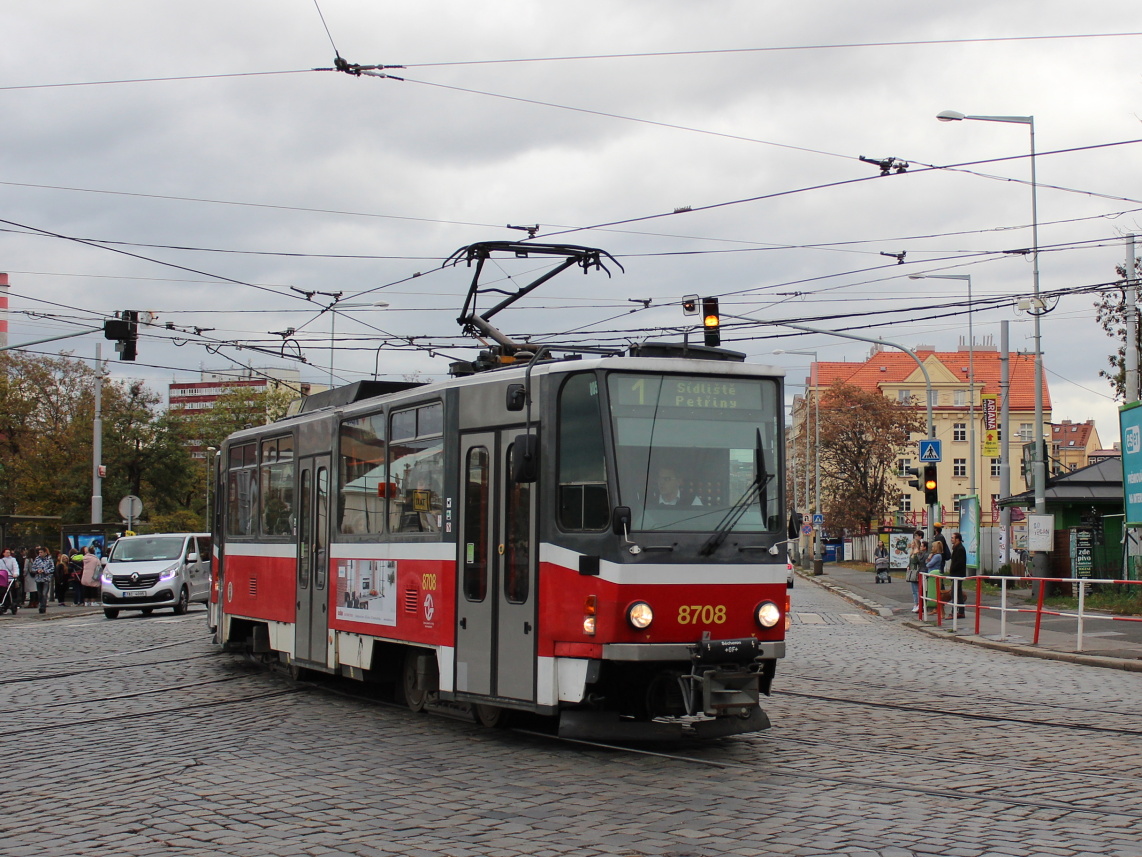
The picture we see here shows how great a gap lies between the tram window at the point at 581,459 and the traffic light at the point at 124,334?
16047 millimetres

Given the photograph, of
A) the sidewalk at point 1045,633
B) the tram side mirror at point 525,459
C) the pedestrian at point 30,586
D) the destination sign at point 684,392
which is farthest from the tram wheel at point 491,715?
A: the pedestrian at point 30,586

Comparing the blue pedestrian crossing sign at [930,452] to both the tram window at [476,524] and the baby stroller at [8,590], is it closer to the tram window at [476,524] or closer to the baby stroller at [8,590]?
the baby stroller at [8,590]

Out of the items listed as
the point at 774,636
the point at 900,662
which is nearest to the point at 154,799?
the point at 774,636

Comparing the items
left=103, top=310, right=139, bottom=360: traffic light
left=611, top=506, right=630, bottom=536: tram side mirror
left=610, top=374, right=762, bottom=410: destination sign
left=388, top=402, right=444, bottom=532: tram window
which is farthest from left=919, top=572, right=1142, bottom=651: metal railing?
left=103, top=310, right=139, bottom=360: traffic light

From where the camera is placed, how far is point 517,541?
33.4 ft

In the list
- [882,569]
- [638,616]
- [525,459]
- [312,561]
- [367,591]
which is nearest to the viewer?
[638,616]

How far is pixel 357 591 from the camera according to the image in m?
12.7

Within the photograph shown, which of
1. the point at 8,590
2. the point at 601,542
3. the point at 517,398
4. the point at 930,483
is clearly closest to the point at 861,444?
the point at 930,483

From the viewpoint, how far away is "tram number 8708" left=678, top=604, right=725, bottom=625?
9.59 metres

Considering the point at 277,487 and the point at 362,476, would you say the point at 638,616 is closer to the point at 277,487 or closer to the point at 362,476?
the point at 362,476

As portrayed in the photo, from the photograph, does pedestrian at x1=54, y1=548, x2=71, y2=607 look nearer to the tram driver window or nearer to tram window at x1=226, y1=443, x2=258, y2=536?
tram window at x1=226, y1=443, x2=258, y2=536

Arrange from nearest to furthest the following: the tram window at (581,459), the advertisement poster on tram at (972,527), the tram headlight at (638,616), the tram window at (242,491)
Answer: the tram headlight at (638,616) < the tram window at (581,459) < the tram window at (242,491) < the advertisement poster on tram at (972,527)

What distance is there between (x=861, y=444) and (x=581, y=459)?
71.6 metres

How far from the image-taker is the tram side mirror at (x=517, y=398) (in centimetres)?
1002
